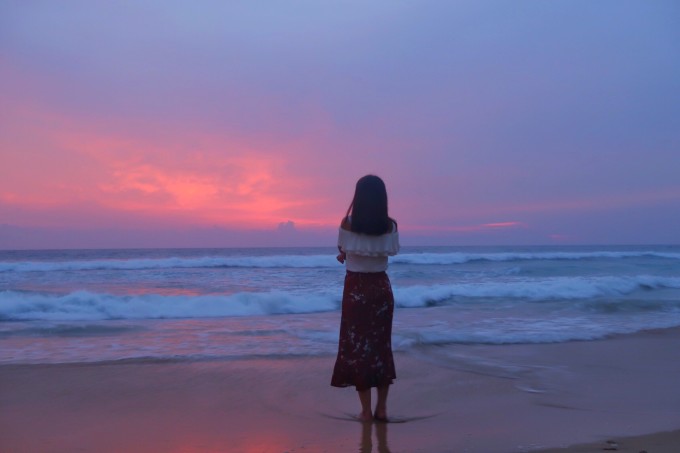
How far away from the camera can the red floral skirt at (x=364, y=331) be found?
390cm

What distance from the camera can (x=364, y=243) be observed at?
3812mm

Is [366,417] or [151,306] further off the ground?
[366,417]

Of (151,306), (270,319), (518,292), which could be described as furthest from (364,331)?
(518,292)

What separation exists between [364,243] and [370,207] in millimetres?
246

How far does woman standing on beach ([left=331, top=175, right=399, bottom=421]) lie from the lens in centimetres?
380

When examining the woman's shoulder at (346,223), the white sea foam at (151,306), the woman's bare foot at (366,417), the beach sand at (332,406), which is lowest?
the white sea foam at (151,306)

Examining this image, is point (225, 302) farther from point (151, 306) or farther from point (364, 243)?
point (364, 243)

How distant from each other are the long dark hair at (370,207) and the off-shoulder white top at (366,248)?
49mm

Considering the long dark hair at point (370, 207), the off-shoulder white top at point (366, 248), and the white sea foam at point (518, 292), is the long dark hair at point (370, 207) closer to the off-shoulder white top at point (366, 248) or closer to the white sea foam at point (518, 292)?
the off-shoulder white top at point (366, 248)

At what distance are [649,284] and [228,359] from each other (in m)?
17.2

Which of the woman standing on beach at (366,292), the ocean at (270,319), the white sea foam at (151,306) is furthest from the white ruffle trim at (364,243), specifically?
the white sea foam at (151,306)

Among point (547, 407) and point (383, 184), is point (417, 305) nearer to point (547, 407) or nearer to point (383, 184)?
point (547, 407)

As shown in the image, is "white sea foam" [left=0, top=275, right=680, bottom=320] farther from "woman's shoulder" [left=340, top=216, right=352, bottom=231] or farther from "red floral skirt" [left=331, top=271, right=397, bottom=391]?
"woman's shoulder" [left=340, top=216, right=352, bottom=231]

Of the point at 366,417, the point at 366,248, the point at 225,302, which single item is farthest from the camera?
the point at 225,302
